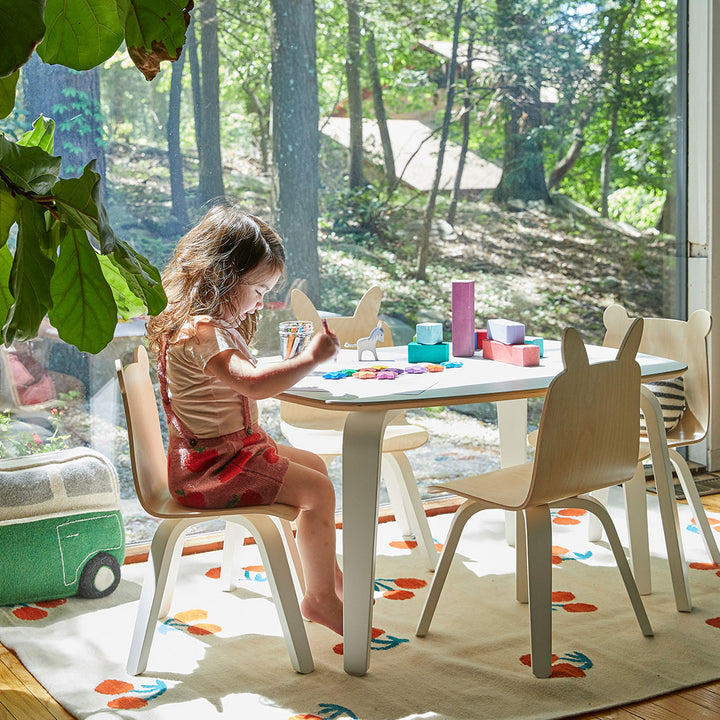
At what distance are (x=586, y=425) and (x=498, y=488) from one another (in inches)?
11.3

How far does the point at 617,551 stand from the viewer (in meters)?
2.22

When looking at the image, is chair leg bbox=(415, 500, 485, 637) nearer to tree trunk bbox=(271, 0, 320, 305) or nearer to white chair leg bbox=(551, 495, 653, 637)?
white chair leg bbox=(551, 495, 653, 637)

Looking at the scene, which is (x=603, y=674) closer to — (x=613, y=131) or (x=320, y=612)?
(x=320, y=612)

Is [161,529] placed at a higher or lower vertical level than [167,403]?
lower

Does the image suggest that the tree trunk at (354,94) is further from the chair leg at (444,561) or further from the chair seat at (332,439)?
the chair leg at (444,561)

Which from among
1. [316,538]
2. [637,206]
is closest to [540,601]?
[316,538]

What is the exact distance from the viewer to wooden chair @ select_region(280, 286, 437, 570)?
8.98ft

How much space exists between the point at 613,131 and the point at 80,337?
3234 millimetres

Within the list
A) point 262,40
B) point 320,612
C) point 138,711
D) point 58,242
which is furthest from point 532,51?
point 58,242

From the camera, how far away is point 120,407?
296 centimetres

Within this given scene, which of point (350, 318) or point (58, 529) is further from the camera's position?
point (350, 318)

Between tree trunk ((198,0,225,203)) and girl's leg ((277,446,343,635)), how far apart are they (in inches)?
49.3

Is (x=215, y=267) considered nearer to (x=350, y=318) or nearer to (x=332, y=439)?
(x=332, y=439)

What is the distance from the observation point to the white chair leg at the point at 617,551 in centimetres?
221
